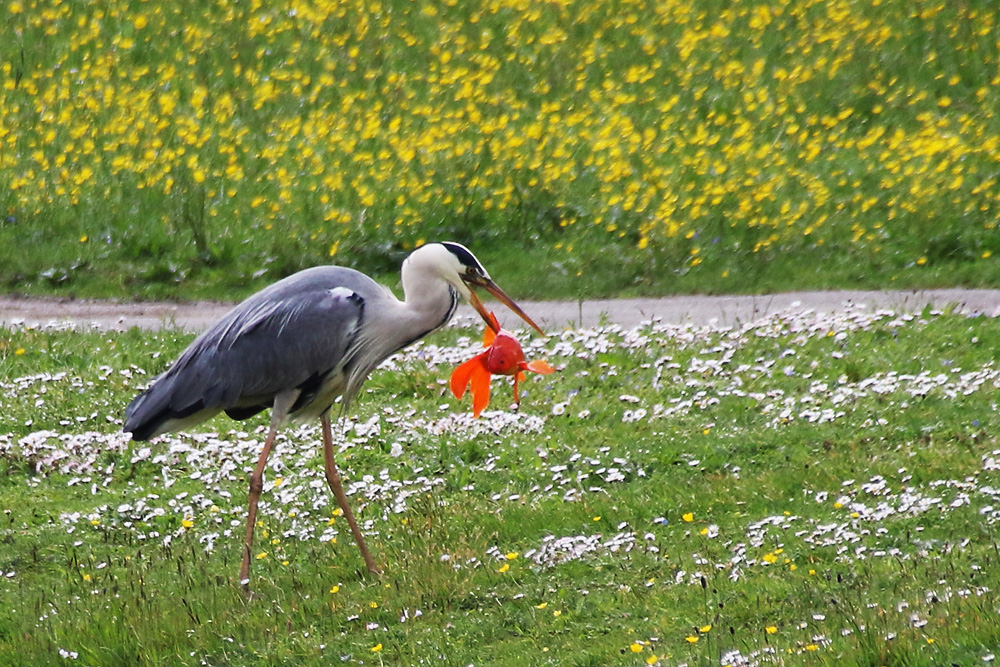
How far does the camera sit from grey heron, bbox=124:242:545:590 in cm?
690

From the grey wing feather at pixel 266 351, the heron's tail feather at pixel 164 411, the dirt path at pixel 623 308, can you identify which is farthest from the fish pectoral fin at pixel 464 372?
the dirt path at pixel 623 308

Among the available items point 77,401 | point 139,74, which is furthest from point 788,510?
point 139,74

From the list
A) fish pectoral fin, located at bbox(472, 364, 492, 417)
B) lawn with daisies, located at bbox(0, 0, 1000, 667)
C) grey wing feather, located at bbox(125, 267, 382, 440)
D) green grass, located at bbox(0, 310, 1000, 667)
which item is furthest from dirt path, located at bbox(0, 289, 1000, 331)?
grey wing feather, located at bbox(125, 267, 382, 440)

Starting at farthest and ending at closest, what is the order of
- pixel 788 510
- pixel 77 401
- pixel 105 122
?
pixel 105 122, pixel 77 401, pixel 788 510

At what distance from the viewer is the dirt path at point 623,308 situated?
11336 millimetres

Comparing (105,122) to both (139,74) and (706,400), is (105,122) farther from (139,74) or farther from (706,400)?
(706,400)

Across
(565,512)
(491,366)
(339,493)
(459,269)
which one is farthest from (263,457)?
(565,512)

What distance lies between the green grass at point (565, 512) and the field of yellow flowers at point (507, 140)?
2935 millimetres

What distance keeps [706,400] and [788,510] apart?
2025 millimetres

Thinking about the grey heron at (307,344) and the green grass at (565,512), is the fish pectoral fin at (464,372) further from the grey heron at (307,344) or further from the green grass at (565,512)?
the green grass at (565,512)

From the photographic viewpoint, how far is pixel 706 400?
9.02 meters

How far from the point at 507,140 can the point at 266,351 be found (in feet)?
29.1

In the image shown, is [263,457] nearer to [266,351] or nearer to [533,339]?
[266,351]

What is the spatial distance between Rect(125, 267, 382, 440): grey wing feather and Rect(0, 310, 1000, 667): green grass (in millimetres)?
770
